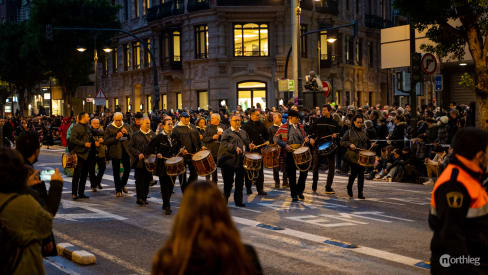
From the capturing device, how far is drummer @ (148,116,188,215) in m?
12.3

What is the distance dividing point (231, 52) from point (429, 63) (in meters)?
26.1

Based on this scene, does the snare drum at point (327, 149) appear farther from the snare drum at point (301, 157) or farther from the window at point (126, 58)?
the window at point (126, 58)

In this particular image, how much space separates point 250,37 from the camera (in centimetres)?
4297

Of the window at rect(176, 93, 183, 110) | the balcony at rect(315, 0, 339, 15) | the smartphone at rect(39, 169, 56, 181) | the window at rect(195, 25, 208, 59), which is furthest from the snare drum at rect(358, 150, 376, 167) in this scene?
the window at rect(176, 93, 183, 110)

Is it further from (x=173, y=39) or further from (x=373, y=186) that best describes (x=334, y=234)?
(x=173, y=39)

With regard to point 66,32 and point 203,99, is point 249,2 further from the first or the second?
point 66,32

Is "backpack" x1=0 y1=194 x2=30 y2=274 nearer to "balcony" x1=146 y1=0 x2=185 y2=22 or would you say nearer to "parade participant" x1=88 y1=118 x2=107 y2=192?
"parade participant" x1=88 y1=118 x2=107 y2=192

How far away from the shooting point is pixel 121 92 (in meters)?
54.2

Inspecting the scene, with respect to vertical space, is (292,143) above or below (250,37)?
below

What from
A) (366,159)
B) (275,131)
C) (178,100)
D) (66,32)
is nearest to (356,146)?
(366,159)

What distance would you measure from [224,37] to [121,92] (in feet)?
48.4

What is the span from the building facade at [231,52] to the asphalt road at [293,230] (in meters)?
25.3

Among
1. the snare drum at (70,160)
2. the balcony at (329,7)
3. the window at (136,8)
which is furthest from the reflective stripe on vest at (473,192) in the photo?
the window at (136,8)

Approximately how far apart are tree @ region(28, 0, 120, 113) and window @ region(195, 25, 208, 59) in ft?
24.0
